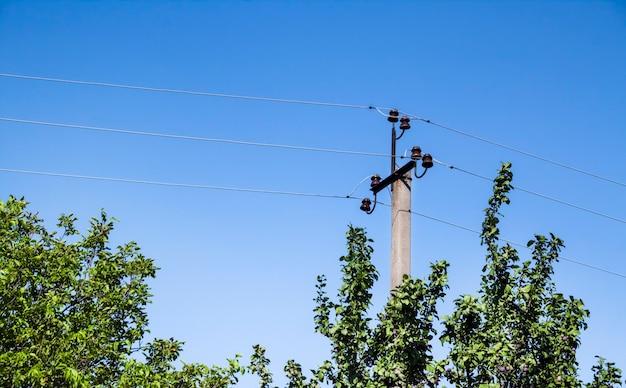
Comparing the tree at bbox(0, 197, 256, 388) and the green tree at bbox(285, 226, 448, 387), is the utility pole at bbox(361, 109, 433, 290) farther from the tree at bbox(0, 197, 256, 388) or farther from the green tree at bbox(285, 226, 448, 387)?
the tree at bbox(0, 197, 256, 388)

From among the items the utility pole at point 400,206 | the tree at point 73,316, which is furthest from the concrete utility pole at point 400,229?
the tree at point 73,316

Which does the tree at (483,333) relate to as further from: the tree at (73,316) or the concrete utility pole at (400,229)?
the tree at (73,316)

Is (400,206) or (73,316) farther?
(73,316)

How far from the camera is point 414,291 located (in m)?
10.4

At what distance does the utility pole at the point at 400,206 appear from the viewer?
12.2m

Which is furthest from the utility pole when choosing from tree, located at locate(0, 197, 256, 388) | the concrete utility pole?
tree, located at locate(0, 197, 256, 388)

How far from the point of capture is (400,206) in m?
12.7

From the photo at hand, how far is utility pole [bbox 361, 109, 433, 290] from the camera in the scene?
12227 mm

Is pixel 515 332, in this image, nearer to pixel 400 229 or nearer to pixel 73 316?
pixel 400 229

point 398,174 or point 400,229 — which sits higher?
point 398,174

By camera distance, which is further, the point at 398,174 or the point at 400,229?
A: the point at 398,174

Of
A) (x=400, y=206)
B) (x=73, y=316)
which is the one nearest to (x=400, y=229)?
(x=400, y=206)

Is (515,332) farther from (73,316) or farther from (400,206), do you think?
(73,316)

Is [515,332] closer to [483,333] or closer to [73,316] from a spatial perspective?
[483,333]
